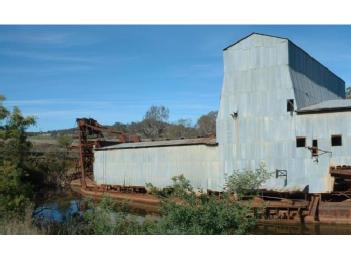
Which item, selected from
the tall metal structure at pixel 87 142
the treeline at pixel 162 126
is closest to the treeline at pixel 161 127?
the treeline at pixel 162 126

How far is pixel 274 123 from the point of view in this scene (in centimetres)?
2520

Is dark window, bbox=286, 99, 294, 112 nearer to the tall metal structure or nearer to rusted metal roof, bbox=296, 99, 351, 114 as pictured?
rusted metal roof, bbox=296, 99, 351, 114

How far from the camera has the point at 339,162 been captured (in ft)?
75.9

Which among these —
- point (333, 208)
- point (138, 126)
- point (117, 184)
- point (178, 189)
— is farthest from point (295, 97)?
point (138, 126)

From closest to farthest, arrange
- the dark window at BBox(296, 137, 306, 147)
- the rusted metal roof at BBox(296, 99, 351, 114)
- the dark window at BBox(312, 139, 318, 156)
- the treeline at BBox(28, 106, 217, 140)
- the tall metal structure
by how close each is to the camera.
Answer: the rusted metal roof at BBox(296, 99, 351, 114) → the dark window at BBox(312, 139, 318, 156) → the dark window at BBox(296, 137, 306, 147) → the tall metal structure → the treeline at BBox(28, 106, 217, 140)

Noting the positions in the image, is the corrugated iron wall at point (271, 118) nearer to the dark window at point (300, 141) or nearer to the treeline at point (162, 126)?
the dark window at point (300, 141)

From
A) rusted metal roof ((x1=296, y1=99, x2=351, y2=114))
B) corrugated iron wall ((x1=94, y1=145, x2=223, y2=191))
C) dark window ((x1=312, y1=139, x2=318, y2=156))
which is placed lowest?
corrugated iron wall ((x1=94, y1=145, x2=223, y2=191))

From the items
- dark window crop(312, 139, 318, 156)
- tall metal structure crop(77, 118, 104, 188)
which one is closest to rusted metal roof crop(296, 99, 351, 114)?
dark window crop(312, 139, 318, 156)

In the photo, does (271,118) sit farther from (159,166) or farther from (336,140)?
(159,166)

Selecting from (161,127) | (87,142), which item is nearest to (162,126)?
(161,127)

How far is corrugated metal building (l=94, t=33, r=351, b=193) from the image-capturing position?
2366 cm

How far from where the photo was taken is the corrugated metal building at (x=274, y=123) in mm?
23656
